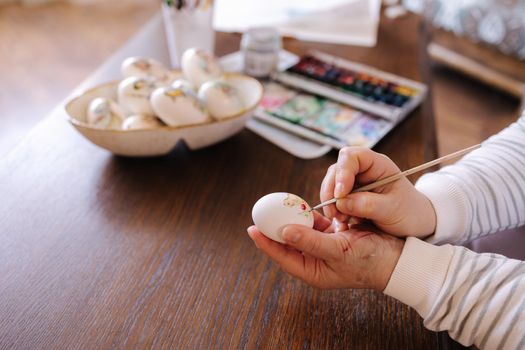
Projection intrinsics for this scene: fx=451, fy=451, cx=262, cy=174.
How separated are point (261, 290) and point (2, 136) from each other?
4.35 feet

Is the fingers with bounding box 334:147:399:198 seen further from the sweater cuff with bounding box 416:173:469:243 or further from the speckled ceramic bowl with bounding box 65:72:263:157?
the speckled ceramic bowl with bounding box 65:72:263:157

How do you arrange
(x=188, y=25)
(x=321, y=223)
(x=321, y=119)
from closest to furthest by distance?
1. (x=321, y=223)
2. (x=321, y=119)
3. (x=188, y=25)

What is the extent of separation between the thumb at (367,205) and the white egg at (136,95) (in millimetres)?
317

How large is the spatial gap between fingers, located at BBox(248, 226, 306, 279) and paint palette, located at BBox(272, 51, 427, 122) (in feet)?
1.17

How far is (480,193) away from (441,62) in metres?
1.58

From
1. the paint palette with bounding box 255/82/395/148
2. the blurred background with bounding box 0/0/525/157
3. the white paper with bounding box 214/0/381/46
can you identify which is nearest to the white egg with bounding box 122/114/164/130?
the paint palette with bounding box 255/82/395/148

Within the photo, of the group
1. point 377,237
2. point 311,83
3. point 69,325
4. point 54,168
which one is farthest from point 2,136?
point 377,237

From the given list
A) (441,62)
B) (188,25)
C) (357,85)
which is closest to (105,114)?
(188,25)

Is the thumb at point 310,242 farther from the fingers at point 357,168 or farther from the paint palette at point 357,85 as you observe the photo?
the paint palette at point 357,85

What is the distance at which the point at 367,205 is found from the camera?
1.46 ft

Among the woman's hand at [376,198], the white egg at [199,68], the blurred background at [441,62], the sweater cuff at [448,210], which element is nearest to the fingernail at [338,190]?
the woman's hand at [376,198]

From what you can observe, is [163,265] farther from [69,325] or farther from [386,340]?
[386,340]

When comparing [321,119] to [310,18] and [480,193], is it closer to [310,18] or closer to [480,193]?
[480,193]

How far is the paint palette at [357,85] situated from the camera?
733 mm
